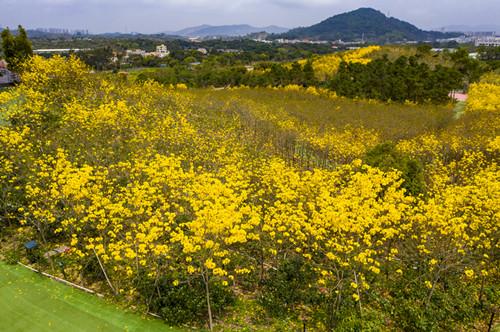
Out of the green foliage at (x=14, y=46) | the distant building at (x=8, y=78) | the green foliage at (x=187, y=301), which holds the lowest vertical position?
the green foliage at (x=187, y=301)

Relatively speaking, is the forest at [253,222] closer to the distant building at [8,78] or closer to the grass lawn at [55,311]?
the grass lawn at [55,311]

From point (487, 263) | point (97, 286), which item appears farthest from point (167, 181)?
point (487, 263)

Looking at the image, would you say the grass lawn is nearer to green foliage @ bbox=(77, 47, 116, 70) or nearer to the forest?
the forest

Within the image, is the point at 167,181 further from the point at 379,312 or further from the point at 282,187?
the point at 379,312

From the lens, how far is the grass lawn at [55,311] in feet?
36.2

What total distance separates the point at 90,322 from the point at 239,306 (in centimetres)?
469

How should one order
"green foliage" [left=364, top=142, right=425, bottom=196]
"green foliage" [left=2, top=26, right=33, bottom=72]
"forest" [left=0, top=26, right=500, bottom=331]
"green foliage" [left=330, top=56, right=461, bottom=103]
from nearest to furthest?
"forest" [left=0, top=26, right=500, bottom=331] < "green foliage" [left=364, top=142, right=425, bottom=196] < "green foliage" [left=2, top=26, right=33, bottom=72] < "green foliage" [left=330, top=56, right=461, bottom=103]

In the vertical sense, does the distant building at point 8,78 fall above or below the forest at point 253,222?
above

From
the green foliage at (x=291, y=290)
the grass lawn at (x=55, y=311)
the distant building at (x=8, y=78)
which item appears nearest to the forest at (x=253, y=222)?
the green foliage at (x=291, y=290)

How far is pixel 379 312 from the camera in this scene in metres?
11.3

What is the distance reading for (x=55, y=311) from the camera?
38.1 feet

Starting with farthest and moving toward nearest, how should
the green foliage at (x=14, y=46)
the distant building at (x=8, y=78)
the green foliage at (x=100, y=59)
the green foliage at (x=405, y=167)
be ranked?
the green foliage at (x=100, y=59) < the distant building at (x=8, y=78) < the green foliage at (x=14, y=46) < the green foliage at (x=405, y=167)

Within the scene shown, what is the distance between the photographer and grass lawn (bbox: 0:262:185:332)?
11031mm

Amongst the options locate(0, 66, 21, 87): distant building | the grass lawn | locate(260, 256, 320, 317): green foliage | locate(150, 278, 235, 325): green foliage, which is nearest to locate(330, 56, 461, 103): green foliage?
locate(260, 256, 320, 317): green foliage
